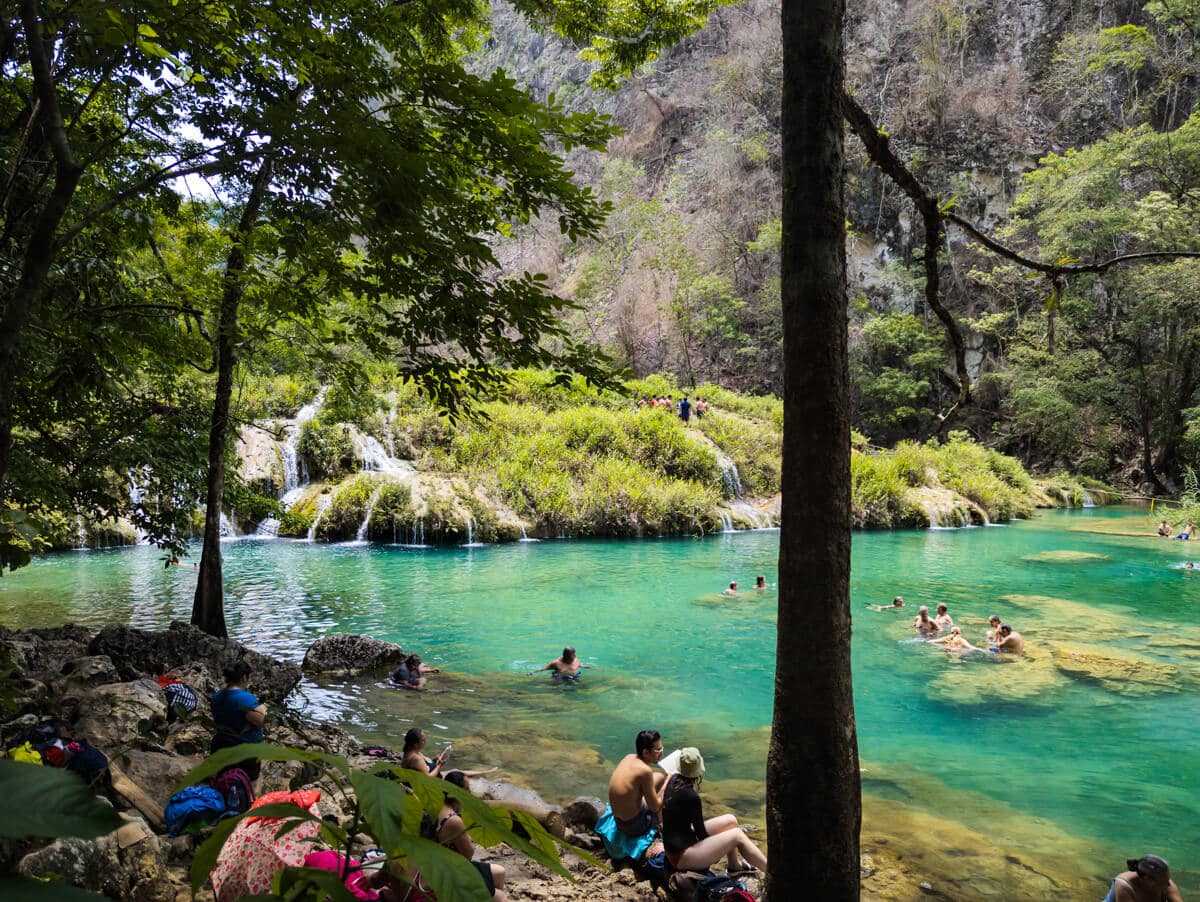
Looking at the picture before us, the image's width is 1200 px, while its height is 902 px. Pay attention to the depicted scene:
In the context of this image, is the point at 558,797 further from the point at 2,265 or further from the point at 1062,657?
the point at 1062,657

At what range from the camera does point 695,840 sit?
16.9 feet

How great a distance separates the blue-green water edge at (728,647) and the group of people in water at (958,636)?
0.35 metres

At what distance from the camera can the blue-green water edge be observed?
7.32m

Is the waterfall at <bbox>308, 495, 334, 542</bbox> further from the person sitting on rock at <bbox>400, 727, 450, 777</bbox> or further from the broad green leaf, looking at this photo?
the broad green leaf

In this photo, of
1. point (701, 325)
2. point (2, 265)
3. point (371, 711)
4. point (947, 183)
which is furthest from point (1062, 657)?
point (947, 183)

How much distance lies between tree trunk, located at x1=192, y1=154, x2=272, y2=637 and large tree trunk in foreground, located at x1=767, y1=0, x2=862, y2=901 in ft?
18.4

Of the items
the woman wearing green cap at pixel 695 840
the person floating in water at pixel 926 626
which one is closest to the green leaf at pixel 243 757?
the woman wearing green cap at pixel 695 840

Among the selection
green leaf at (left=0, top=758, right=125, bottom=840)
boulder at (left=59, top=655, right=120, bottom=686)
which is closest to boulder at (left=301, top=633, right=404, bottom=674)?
boulder at (left=59, top=655, right=120, bottom=686)

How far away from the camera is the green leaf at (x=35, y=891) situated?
1.34 ft

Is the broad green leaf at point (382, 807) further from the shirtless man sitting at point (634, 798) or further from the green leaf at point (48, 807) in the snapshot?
the shirtless man sitting at point (634, 798)

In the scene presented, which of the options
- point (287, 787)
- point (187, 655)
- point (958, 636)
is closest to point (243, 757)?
point (287, 787)

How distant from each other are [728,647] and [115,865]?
9749mm

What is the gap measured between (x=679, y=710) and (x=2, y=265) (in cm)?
779

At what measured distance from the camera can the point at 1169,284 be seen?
1128 inches
